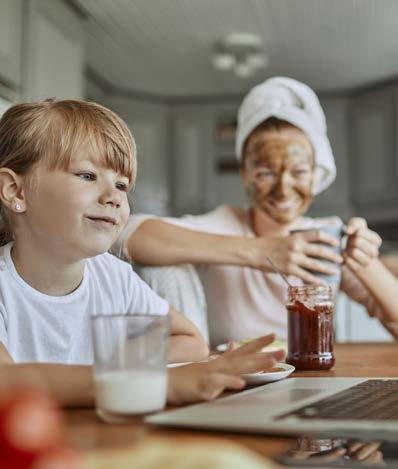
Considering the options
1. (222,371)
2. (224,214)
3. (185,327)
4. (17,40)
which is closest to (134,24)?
(17,40)

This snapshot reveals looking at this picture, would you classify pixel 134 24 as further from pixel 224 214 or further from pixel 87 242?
pixel 87 242

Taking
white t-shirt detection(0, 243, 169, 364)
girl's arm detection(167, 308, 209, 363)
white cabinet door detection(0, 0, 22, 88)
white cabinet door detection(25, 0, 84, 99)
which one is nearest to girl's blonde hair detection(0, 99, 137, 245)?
white t-shirt detection(0, 243, 169, 364)

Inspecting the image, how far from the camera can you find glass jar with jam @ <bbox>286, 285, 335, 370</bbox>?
1.13 m

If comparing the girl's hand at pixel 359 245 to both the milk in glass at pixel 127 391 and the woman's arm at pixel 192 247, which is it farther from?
the milk in glass at pixel 127 391

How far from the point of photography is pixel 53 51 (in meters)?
3.22

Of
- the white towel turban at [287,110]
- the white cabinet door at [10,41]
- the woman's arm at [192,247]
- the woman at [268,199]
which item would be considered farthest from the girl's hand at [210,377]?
the white cabinet door at [10,41]

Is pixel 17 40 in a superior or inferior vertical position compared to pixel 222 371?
superior

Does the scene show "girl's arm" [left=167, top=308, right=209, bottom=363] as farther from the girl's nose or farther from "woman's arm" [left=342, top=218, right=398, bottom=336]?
"woman's arm" [left=342, top=218, right=398, bottom=336]

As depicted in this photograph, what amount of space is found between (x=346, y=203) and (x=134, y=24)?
2.00m

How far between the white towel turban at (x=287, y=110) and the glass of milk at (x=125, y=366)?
4.18 ft

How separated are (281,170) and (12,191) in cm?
91

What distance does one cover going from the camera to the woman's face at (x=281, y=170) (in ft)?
5.97

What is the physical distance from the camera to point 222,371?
695mm

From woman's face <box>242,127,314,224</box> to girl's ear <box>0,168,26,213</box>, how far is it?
90 cm
